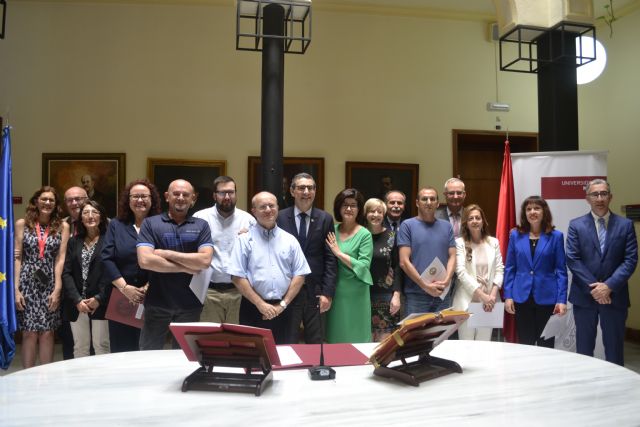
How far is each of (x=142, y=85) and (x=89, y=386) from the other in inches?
219

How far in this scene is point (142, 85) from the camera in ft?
22.5

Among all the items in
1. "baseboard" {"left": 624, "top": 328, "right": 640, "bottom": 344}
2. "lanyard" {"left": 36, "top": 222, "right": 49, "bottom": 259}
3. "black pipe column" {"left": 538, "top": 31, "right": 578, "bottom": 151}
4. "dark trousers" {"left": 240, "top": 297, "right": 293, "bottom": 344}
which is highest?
"black pipe column" {"left": 538, "top": 31, "right": 578, "bottom": 151}

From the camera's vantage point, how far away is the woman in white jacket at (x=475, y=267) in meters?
4.27

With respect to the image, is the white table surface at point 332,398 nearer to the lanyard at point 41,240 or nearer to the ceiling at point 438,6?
the lanyard at point 41,240

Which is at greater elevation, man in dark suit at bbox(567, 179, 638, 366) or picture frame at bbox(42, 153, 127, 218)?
picture frame at bbox(42, 153, 127, 218)

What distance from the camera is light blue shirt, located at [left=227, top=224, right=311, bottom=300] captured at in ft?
11.4

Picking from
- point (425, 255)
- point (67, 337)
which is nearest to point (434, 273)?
point (425, 255)

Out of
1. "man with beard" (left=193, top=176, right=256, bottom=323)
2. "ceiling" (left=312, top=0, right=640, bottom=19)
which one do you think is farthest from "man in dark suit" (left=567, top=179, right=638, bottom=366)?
"ceiling" (left=312, top=0, right=640, bottom=19)

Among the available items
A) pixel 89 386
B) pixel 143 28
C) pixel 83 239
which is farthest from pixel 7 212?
pixel 143 28

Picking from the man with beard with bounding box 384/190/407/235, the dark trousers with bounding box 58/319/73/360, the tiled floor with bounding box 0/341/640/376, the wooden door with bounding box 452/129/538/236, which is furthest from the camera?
the wooden door with bounding box 452/129/538/236

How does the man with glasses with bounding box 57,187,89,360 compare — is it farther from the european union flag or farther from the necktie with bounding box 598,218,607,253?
the necktie with bounding box 598,218,607,253

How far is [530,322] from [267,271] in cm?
223

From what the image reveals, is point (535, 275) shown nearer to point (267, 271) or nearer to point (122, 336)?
point (267, 271)

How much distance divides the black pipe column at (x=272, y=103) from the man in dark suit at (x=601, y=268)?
8.19 feet
